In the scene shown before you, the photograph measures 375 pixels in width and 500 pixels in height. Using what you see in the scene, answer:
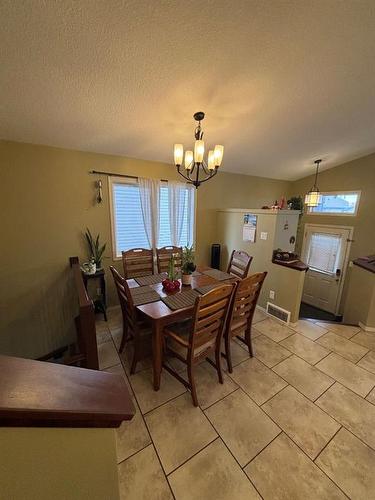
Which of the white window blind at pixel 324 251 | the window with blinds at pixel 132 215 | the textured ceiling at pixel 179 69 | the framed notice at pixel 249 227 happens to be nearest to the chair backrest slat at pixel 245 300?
the framed notice at pixel 249 227

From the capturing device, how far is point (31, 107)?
1810 mm

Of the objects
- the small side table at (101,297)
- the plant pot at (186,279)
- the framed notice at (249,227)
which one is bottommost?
the small side table at (101,297)

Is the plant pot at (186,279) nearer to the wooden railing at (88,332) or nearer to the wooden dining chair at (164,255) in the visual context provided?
the wooden dining chair at (164,255)

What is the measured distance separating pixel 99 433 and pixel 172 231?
2997 mm

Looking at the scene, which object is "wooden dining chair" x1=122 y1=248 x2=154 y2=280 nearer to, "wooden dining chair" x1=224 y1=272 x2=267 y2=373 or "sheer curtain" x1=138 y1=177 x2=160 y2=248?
"sheer curtain" x1=138 y1=177 x2=160 y2=248

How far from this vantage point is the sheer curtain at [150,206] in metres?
3.12

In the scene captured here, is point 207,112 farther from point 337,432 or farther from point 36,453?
point 337,432

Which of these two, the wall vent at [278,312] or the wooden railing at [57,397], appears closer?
the wooden railing at [57,397]

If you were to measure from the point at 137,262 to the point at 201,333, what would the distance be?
151 centimetres

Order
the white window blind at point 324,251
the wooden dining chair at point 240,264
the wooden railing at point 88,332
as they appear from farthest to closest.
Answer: the white window blind at point 324,251 → the wooden dining chair at point 240,264 → the wooden railing at point 88,332

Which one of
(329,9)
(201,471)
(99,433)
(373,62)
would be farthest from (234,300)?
(373,62)

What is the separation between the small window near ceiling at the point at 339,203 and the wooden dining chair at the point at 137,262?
406 centimetres

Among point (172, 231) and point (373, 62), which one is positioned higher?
point (373, 62)

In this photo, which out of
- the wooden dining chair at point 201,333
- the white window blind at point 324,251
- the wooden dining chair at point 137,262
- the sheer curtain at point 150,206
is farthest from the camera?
the white window blind at point 324,251
